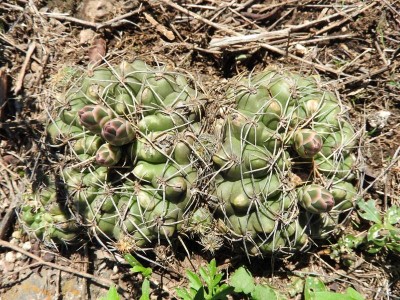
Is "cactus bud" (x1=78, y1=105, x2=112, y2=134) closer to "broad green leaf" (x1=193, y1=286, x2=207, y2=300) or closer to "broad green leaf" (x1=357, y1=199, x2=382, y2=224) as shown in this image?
"broad green leaf" (x1=193, y1=286, x2=207, y2=300)

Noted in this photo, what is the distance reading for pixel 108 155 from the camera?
2.70 m

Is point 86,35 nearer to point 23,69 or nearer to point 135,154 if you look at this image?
point 23,69

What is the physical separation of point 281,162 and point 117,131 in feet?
3.65

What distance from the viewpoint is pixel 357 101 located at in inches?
146

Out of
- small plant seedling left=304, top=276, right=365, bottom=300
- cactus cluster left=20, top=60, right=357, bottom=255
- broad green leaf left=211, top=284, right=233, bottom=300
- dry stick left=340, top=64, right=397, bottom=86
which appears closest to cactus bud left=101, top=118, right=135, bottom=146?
cactus cluster left=20, top=60, right=357, bottom=255

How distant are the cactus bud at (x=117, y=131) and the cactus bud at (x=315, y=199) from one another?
1.23 m

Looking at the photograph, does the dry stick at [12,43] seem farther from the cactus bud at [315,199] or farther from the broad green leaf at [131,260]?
the cactus bud at [315,199]

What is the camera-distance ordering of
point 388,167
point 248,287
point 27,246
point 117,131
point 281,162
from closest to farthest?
point 117,131 < point 281,162 < point 248,287 < point 388,167 < point 27,246

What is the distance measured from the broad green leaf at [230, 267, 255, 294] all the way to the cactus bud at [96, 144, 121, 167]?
1357 mm

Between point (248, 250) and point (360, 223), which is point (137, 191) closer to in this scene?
point (248, 250)

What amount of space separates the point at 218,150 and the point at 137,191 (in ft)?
2.06

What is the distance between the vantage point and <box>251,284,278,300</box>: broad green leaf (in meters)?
3.25

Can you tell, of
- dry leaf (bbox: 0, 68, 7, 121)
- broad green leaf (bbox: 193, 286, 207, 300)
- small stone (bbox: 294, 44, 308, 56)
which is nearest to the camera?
broad green leaf (bbox: 193, 286, 207, 300)

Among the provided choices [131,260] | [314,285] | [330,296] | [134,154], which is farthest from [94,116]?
[314,285]
